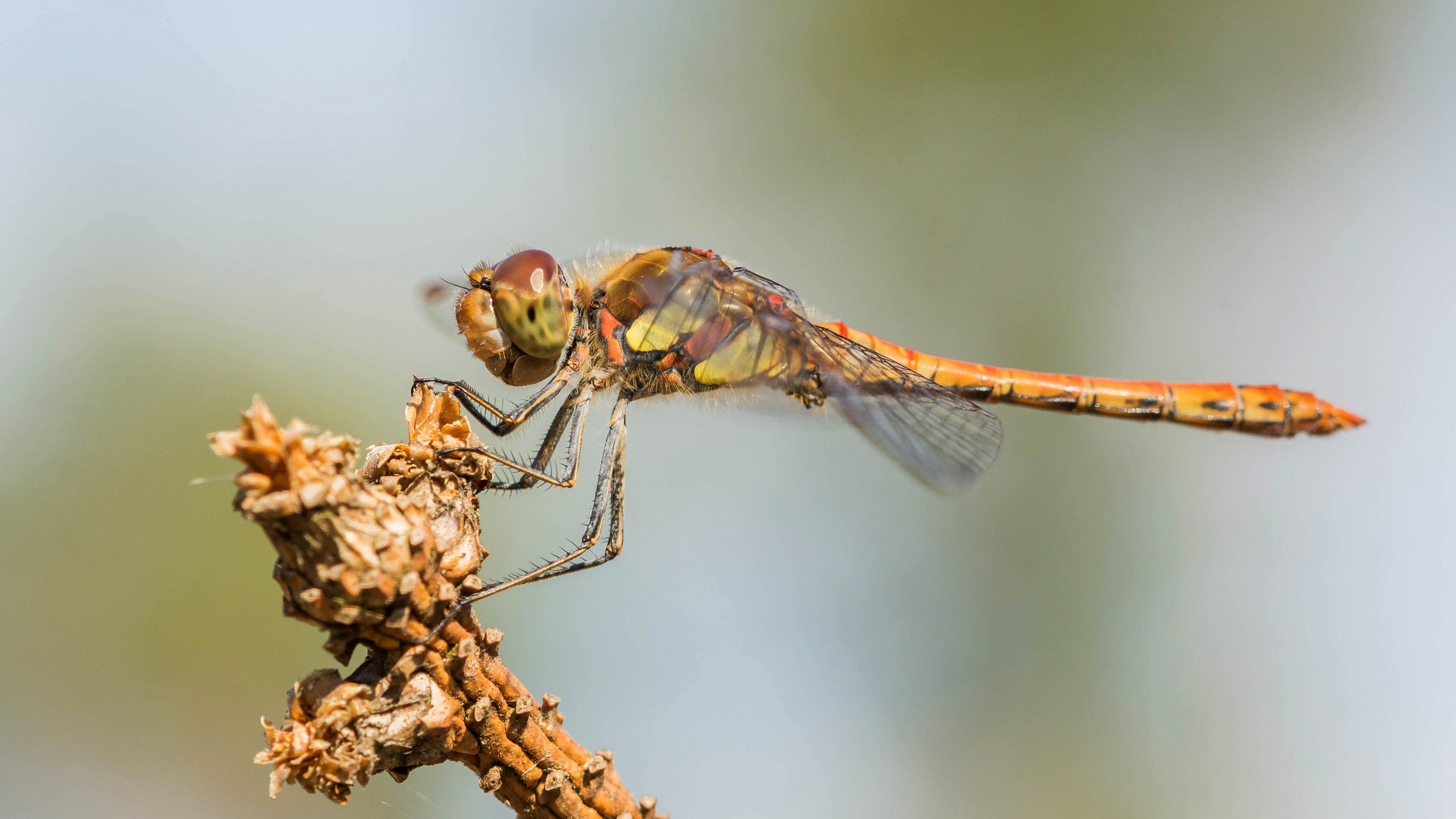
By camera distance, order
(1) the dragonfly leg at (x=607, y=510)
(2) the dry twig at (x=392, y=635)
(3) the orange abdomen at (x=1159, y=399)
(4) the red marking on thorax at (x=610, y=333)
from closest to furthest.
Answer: (2) the dry twig at (x=392, y=635) → (1) the dragonfly leg at (x=607, y=510) → (4) the red marking on thorax at (x=610, y=333) → (3) the orange abdomen at (x=1159, y=399)

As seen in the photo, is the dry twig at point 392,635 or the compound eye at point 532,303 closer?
the dry twig at point 392,635

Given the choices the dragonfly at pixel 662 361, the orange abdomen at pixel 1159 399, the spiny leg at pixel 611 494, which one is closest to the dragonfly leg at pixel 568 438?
the dragonfly at pixel 662 361

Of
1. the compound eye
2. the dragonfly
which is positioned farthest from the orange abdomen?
the compound eye

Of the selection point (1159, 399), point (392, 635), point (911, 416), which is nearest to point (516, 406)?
point (392, 635)

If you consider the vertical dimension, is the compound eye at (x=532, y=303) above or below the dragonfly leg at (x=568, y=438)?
above

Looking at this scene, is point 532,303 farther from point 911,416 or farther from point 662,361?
point 911,416

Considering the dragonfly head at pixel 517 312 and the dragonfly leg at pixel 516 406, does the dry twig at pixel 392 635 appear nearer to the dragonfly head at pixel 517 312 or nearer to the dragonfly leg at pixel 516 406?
the dragonfly leg at pixel 516 406

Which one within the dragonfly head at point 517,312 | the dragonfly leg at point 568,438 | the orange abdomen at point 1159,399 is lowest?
the dragonfly leg at point 568,438
